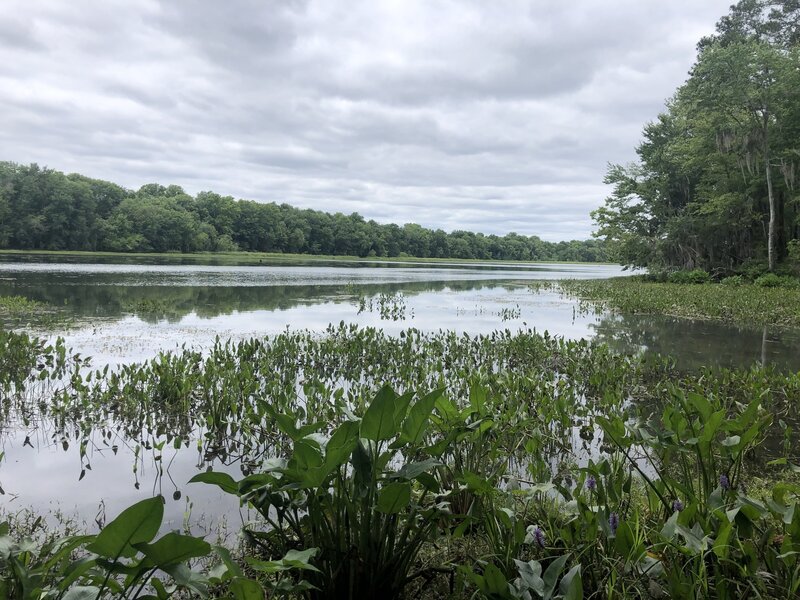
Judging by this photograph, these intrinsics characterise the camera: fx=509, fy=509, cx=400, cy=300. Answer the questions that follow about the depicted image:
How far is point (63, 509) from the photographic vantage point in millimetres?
3656

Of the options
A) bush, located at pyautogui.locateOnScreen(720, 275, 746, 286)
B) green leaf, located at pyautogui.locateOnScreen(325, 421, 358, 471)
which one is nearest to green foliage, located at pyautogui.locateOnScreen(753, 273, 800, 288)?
bush, located at pyautogui.locateOnScreen(720, 275, 746, 286)

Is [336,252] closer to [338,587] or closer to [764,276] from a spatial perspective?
[764,276]

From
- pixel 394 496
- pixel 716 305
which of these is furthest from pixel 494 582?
pixel 716 305

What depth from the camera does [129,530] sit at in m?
1.43

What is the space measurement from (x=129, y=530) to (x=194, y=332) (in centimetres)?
1126

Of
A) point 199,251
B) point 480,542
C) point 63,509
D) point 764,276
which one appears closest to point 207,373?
point 63,509

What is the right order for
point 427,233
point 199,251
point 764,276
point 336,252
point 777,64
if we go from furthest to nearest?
point 427,233 → point 336,252 → point 199,251 → point 764,276 → point 777,64

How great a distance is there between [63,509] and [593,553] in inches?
141

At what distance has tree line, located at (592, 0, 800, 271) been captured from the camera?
86.2 ft

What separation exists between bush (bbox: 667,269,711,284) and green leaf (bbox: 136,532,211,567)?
36188 millimetres

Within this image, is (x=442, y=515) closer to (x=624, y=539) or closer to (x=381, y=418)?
(x=381, y=418)

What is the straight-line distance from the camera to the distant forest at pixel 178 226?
2931 inches

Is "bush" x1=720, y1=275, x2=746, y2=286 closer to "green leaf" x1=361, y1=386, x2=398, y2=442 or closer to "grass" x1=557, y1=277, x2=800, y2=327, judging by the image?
"grass" x1=557, y1=277, x2=800, y2=327

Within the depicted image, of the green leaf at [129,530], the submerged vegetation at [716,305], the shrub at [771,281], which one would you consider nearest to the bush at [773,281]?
the shrub at [771,281]
